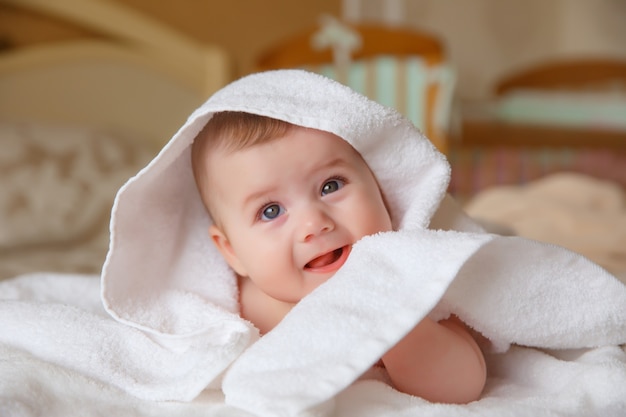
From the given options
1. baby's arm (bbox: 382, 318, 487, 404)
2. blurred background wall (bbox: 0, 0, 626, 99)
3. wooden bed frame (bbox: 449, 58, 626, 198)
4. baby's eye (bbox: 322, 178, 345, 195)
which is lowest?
wooden bed frame (bbox: 449, 58, 626, 198)

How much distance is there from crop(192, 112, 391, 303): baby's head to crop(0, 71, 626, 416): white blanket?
0.09 ft

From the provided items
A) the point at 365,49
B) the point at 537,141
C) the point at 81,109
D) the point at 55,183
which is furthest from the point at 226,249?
the point at 537,141

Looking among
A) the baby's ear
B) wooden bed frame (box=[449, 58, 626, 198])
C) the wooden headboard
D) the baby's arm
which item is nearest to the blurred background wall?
the wooden headboard

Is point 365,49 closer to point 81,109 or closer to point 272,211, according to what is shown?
point 81,109

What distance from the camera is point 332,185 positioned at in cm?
74

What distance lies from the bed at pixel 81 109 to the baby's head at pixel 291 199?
1.00m

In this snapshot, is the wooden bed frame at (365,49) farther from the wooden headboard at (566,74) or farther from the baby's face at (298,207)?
the baby's face at (298,207)

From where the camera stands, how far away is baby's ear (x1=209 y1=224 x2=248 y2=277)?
2.74 ft

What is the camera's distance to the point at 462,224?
2.69 feet

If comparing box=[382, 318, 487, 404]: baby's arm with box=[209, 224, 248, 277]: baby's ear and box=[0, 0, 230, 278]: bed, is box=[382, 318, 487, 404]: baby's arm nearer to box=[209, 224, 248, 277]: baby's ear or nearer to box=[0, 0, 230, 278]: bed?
box=[209, 224, 248, 277]: baby's ear

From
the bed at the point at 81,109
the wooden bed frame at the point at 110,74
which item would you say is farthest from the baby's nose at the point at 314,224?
the wooden bed frame at the point at 110,74

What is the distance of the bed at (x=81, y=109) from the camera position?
5.88 ft

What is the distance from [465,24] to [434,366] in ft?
12.2

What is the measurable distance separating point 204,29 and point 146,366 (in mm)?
2434
